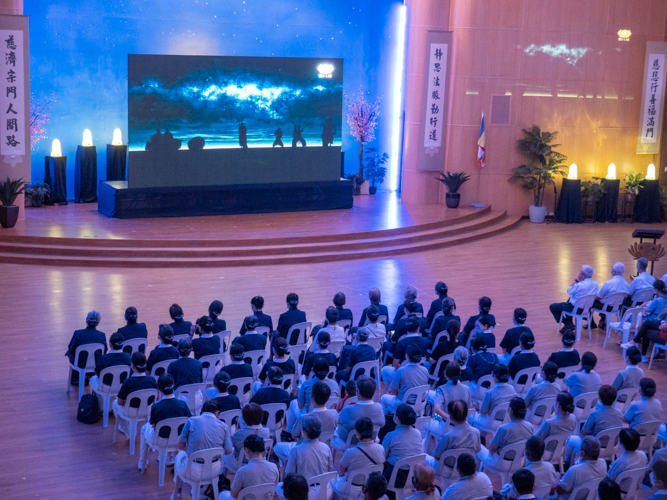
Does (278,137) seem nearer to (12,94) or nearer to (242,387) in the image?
(12,94)

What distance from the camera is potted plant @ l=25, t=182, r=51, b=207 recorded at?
15750 mm

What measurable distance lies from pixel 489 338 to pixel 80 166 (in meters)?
11.9

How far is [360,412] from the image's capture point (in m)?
5.60

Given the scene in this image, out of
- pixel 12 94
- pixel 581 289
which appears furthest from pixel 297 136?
pixel 581 289

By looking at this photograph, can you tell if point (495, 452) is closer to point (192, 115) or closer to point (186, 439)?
point (186, 439)

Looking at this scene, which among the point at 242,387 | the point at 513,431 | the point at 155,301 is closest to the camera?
the point at 513,431

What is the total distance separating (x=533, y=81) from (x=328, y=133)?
16.1 feet

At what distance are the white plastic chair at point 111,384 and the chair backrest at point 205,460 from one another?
1.70 metres

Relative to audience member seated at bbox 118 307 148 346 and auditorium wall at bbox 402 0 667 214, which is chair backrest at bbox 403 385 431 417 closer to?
audience member seated at bbox 118 307 148 346

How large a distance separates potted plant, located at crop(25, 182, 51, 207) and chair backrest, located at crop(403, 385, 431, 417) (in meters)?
11.8

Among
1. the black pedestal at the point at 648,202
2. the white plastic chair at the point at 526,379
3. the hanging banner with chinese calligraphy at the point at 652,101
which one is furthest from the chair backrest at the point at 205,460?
the hanging banner with chinese calligraphy at the point at 652,101

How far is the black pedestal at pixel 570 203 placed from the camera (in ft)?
57.1

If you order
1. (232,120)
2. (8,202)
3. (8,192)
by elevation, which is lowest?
(8,202)

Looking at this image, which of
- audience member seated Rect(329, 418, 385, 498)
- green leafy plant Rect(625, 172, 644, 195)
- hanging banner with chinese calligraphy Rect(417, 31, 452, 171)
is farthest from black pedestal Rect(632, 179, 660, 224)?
audience member seated Rect(329, 418, 385, 498)
